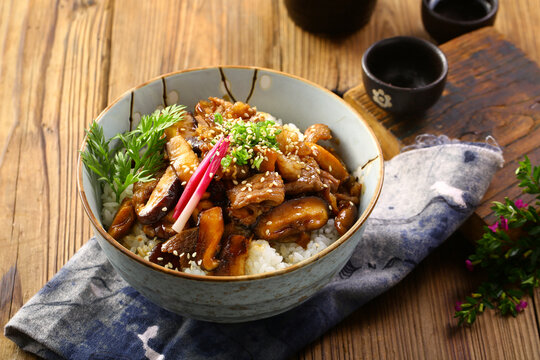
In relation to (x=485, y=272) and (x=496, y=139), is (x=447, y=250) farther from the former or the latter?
(x=496, y=139)

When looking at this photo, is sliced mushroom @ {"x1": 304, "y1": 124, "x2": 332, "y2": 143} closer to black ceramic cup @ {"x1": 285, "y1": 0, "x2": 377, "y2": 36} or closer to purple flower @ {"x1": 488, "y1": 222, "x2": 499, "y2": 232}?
purple flower @ {"x1": 488, "y1": 222, "x2": 499, "y2": 232}

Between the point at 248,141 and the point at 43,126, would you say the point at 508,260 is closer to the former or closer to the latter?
the point at 248,141

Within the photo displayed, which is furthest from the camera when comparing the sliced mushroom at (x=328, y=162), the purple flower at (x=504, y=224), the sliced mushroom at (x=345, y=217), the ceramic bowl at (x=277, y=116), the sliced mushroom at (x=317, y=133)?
the purple flower at (x=504, y=224)

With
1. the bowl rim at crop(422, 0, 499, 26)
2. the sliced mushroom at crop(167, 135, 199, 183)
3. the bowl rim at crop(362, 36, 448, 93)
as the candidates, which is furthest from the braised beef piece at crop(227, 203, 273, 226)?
the bowl rim at crop(422, 0, 499, 26)

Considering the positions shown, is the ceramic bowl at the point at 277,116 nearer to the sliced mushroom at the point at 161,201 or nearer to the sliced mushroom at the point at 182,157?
the sliced mushroom at the point at 161,201

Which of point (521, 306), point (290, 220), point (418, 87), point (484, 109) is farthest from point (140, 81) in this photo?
point (521, 306)

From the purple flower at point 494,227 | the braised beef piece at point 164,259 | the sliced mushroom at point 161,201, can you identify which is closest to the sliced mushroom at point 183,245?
the braised beef piece at point 164,259
